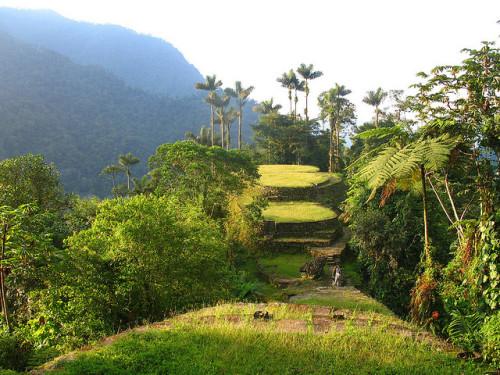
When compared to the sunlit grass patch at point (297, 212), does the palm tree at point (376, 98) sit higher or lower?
higher

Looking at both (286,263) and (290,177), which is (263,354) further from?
(290,177)

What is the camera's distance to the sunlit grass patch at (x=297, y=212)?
1839 cm

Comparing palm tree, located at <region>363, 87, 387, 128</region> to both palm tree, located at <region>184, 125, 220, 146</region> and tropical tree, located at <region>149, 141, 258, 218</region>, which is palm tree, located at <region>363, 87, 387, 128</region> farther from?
tropical tree, located at <region>149, 141, 258, 218</region>

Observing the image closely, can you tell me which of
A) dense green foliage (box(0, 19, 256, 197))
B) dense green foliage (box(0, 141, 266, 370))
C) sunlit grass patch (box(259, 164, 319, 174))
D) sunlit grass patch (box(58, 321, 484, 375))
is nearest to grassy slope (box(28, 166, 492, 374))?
sunlit grass patch (box(58, 321, 484, 375))

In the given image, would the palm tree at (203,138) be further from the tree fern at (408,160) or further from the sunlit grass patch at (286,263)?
the tree fern at (408,160)

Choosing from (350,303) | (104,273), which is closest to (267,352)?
(104,273)

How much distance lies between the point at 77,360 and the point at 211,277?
486 centimetres

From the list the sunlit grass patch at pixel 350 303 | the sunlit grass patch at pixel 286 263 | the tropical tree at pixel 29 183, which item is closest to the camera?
the sunlit grass patch at pixel 350 303

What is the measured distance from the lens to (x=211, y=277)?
28.3 feet

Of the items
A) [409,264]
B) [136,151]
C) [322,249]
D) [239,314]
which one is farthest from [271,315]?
[136,151]

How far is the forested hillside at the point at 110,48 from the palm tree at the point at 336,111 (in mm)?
→ 76783

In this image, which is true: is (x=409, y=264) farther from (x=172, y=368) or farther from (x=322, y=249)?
(x=172, y=368)

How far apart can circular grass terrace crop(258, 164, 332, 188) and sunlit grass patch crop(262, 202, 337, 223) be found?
1.93 meters

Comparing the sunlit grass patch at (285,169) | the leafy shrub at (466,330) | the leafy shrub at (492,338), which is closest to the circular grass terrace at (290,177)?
the sunlit grass patch at (285,169)
